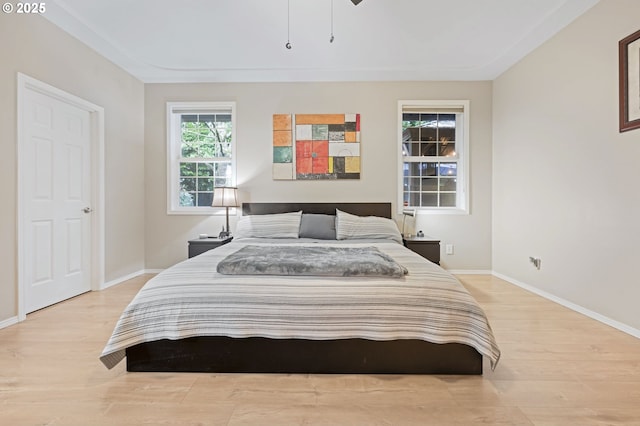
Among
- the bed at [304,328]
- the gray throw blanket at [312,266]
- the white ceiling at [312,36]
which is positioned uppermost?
the white ceiling at [312,36]

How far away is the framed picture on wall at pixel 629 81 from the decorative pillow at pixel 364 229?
6.81ft

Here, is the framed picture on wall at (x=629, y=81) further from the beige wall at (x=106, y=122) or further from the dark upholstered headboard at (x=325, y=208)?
the beige wall at (x=106, y=122)

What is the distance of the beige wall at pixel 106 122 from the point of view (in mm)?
2488

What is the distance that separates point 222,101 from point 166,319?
3332mm

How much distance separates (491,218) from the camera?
14.3 feet

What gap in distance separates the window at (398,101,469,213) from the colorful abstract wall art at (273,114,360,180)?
2.31 feet

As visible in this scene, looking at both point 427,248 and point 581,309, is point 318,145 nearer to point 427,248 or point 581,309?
point 427,248

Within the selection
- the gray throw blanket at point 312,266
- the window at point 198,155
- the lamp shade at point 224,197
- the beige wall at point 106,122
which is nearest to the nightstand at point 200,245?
the lamp shade at point 224,197

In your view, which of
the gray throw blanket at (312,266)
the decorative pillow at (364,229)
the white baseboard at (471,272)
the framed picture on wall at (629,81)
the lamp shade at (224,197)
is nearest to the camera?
the gray throw blanket at (312,266)

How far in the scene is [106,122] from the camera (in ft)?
12.0

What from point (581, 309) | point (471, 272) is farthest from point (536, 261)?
point (471, 272)

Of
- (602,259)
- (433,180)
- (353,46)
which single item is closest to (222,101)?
(353,46)

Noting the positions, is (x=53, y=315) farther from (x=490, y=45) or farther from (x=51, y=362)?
(x=490, y=45)

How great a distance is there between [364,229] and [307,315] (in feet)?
6.59
